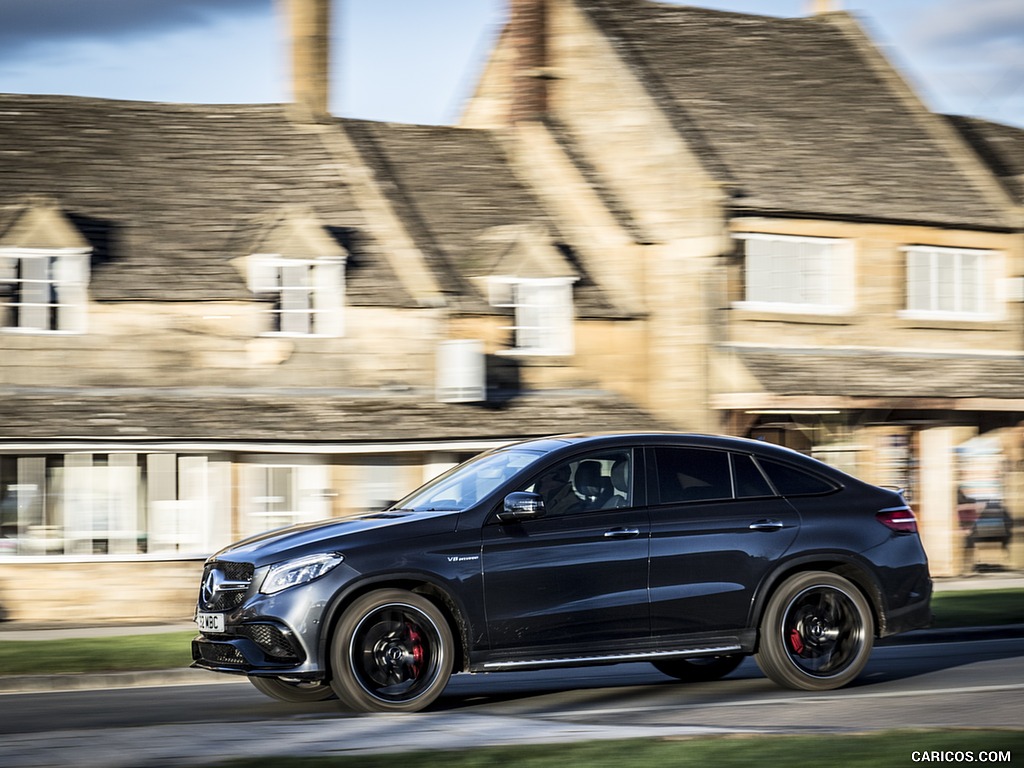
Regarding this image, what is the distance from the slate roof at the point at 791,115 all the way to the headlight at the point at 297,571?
16.7 meters

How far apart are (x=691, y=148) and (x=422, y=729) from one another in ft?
59.9

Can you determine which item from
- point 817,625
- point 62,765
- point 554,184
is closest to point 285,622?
point 62,765

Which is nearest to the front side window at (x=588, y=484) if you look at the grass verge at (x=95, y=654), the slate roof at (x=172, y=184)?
the grass verge at (x=95, y=654)

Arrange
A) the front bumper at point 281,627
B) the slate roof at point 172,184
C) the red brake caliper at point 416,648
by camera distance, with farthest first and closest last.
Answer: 1. the slate roof at point 172,184
2. the red brake caliper at point 416,648
3. the front bumper at point 281,627

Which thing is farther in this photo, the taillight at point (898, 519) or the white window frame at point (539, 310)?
the white window frame at point (539, 310)

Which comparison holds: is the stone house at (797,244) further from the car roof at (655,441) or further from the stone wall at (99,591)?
the car roof at (655,441)

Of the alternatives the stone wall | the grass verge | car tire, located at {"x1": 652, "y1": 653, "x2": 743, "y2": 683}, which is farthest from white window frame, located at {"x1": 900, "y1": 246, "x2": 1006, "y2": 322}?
car tire, located at {"x1": 652, "y1": 653, "x2": 743, "y2": 683}

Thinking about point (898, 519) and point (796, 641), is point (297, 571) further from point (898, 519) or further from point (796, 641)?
point (898, 519)

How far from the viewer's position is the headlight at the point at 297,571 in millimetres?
9812

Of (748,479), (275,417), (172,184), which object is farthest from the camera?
(172,184)

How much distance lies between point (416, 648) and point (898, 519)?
12.1 ft

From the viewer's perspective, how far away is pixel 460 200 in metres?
28.0

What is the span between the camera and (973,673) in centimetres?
1217

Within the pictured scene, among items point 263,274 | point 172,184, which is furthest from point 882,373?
point 172,184
